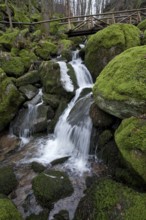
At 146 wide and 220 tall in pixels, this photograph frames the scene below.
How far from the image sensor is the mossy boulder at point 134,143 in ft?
12.9

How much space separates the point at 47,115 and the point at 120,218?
5.18 meters

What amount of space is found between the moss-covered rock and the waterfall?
1936 mm

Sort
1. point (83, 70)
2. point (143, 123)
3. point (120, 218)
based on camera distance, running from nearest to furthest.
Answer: point (120, 218)
point (143, 123)
point (83, 70)

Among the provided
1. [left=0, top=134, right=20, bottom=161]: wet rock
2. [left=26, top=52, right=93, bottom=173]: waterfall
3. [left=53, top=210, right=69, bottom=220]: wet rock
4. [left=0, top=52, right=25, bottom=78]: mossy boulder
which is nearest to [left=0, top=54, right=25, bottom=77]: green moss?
[left=0, top=52, right=25, bottom=78]: mossy boulder

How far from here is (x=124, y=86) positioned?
5.45 meters

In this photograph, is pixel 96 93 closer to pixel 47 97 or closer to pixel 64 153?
pixel 64 153

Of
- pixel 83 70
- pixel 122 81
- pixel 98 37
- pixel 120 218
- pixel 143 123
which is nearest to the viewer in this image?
pixel 120 218

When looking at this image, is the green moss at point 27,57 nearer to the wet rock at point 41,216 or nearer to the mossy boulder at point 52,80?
the mossy boulder at point 52,80

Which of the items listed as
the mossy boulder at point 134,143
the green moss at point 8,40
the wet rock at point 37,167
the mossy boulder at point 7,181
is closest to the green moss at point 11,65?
the green moss at point 8,40

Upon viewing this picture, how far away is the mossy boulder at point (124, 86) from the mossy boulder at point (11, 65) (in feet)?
16.0

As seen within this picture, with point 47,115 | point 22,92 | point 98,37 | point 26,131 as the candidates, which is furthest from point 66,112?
point 98,37

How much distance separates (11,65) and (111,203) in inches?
317

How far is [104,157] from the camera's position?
5.77m

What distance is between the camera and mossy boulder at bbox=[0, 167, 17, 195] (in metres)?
5.18
